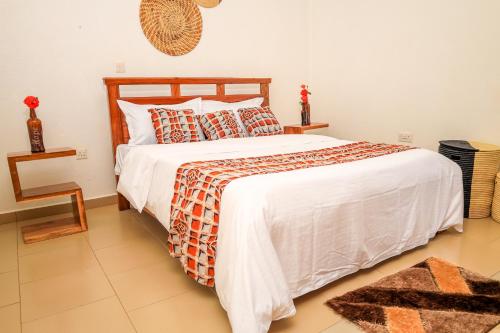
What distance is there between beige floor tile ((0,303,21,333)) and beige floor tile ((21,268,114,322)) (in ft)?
0.09

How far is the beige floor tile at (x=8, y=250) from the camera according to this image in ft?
6.64

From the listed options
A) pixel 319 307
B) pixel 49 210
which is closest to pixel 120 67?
pixel 49 210

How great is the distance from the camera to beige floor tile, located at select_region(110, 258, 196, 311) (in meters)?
1.66

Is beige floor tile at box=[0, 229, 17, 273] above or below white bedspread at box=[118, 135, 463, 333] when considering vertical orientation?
below

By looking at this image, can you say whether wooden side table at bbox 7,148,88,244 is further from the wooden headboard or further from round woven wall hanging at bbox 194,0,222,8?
round woven wall hanging at bbox 194,0,222,8

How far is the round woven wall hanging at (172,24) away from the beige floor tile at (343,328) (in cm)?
272

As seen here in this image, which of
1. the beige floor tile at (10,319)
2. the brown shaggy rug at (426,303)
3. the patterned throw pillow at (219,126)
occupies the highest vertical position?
the patterned throw pillow at (219,126)

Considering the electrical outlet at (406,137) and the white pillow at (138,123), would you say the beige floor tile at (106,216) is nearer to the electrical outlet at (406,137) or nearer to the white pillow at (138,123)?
Answer: the white pillow at (138,123)

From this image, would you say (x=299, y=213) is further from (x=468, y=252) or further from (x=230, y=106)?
(x=230, y=106)

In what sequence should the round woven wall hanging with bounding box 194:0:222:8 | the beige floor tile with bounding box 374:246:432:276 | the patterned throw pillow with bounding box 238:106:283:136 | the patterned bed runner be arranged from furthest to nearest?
1. the round woven wall hanging with bounding box 194:0:222:8
2. the patterned throw pillow with bounding box 238:106:283:136
3. the beige floor tile with bounding box 374:246:432:276
4. the patterned bed runner

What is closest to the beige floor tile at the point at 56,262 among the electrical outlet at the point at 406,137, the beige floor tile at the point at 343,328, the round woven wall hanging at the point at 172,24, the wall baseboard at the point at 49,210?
the wall baseboard at the point at 49,210

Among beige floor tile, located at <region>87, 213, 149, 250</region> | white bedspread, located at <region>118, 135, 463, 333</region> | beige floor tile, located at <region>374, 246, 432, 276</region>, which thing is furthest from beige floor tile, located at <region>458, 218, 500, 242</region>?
beige floor tile, located at <region>87, 213, 149, 250</region>

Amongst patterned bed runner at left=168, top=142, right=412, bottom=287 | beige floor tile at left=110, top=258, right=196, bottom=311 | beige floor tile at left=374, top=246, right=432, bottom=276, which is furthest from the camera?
beige floor tile at left=374, top=246, right=432, bottom=276

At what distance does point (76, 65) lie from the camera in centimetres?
277
